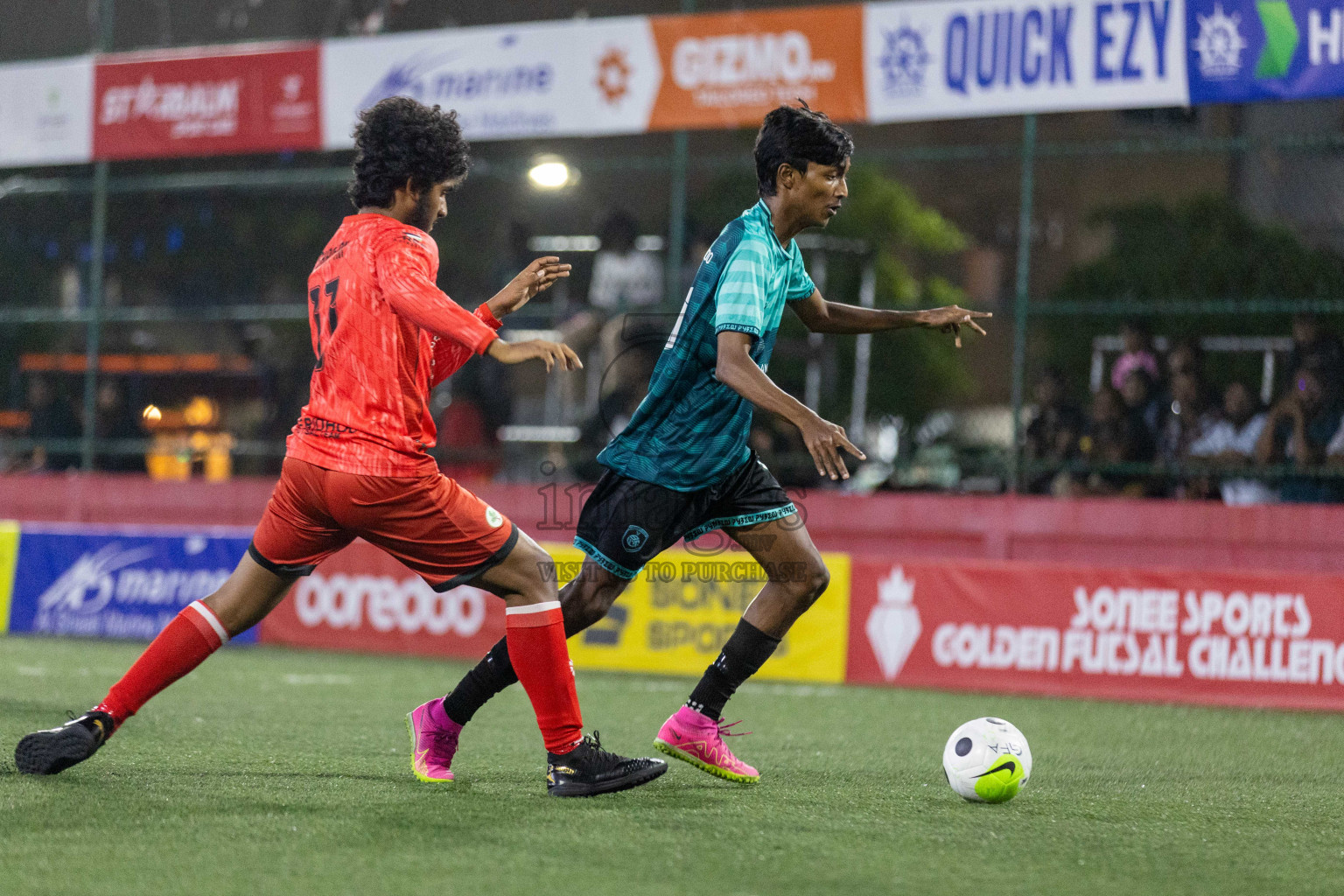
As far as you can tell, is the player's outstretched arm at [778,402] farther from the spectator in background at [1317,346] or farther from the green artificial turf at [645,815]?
the spectator in background at [1317,346]

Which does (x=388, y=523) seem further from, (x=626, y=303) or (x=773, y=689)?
(x=626, y=303)

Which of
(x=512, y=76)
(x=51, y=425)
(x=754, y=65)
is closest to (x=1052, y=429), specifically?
(x=754, y=65)

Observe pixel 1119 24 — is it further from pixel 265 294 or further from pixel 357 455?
pixel 265 294

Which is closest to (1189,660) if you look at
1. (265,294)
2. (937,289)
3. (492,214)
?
(265,294)

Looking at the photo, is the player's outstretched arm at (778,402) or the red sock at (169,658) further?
the red sock at (169,658)

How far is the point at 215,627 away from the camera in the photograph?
476cm

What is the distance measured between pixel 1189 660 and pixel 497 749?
4.80 m

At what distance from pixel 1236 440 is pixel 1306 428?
17.6 inches

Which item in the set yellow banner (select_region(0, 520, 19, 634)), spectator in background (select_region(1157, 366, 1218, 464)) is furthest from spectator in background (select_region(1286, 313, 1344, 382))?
yellow banner (select_region(0, 520, 19, 634))

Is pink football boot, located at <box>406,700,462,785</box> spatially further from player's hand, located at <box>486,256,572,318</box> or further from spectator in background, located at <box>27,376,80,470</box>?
spectator in background, located at <box>27,376,80,470</box>

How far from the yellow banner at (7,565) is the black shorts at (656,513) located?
311 inches

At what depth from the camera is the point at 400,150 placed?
15.1ft

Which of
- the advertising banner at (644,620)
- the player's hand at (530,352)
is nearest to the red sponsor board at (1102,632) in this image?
the advertising banner at (644,620)

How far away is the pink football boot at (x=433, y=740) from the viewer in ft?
16.3
